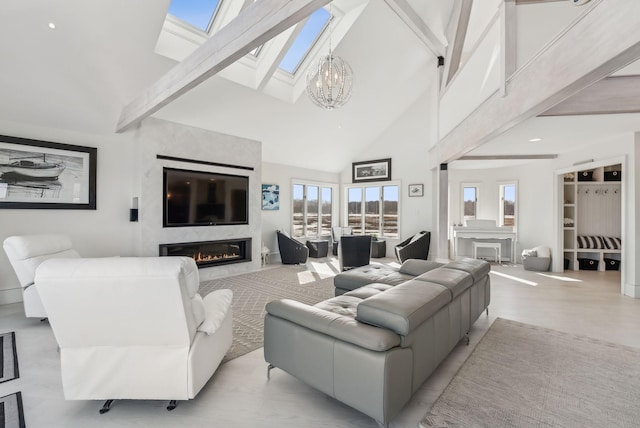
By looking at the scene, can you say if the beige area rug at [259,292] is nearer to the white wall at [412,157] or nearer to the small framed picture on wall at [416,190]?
the white wall at [412,157]

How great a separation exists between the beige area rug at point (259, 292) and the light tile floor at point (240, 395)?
0.30 meters

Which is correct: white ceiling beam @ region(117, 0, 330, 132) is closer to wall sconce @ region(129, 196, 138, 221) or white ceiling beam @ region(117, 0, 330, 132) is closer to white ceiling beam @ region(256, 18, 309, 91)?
wall sconce @ region(129, 196, 138, 221)

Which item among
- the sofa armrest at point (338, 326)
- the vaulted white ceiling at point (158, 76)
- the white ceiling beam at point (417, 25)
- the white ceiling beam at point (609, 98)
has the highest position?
the white ceiling beam at point (417, 25)

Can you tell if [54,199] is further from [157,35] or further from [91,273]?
[91,273]

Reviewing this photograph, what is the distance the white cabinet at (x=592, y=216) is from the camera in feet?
20.3

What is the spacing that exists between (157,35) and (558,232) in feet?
24.9

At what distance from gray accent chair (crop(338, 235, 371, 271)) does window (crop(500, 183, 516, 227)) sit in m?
4.31

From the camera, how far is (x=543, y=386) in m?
2.15

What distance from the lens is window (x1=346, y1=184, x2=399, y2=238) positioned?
8.43 meters

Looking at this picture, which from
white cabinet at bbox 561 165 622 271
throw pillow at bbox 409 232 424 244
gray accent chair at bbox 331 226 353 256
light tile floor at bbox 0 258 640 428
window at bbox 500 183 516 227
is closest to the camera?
light tile floor at bbox 0 258 640 428

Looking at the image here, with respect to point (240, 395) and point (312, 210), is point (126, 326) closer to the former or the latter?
point (240, 395)

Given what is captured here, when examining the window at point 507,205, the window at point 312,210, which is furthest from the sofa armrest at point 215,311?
the window at point 507,205

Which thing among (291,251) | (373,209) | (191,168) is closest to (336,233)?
(373,209)

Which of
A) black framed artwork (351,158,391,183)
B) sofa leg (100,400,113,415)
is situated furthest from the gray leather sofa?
black framed artwork (351,158,391,183)
